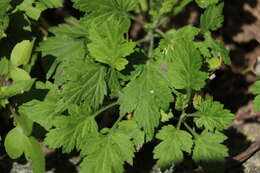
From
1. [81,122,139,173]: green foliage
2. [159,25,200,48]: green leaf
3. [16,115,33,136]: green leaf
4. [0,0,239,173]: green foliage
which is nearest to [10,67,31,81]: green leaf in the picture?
A: [0,0,239,173]: green foliage

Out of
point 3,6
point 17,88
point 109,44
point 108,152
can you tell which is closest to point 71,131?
point 108,152

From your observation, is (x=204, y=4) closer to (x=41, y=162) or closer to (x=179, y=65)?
(x=179, y=65)

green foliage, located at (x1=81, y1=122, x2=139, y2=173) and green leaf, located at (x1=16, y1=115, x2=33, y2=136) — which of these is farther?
green leaf, located at (x1=16, y1=115, x2=33, y2=136)

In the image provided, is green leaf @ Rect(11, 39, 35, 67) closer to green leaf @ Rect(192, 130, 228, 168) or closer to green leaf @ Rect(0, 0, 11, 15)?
green leaf @ Rect(0, 0, 11, 15)

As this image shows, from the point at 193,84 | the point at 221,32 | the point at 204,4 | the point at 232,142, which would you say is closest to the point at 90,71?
the point at 193,84

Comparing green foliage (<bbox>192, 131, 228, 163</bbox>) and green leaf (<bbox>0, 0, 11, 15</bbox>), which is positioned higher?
green leaf (<bbox>0, 0, 11, 15</bbox>)

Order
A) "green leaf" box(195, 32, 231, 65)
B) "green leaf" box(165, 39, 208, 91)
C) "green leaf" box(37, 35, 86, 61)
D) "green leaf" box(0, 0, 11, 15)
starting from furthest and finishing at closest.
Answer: "green leaf" box(37, 35, 86, 61)
"green leaf" box(195, 32, 231, 65)
"green leaf" box(0, 0, 11, 15)
"green leaf" box(165, 39, 208, 91)

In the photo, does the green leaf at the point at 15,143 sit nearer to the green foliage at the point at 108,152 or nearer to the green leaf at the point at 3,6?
the green foliage at the point at 108,152

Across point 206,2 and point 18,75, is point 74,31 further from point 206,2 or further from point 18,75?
point 206,2
